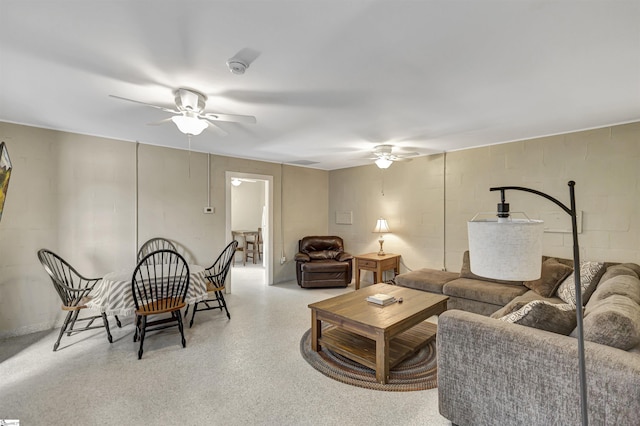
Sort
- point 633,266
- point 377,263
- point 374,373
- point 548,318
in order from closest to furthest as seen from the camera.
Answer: point 548,318, point 374,373, point 633,266, point 377,263

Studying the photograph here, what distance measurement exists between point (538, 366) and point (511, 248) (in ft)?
2.67

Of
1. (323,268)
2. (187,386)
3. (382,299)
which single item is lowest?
(187,386)

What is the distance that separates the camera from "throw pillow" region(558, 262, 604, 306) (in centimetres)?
287

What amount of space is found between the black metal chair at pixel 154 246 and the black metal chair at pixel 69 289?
61cm

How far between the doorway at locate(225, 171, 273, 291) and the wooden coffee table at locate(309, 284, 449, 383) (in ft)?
9.04

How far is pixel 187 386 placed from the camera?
7.62ft

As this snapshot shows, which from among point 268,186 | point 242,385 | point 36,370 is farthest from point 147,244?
point 242,385

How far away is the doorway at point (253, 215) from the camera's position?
5594 mm

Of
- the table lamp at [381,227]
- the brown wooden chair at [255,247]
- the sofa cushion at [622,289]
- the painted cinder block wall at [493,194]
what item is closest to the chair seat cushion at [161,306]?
the table lamp at [381,227]

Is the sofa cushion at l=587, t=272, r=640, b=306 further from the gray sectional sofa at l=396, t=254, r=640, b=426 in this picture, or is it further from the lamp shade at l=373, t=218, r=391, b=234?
the lamp shade at l=373, t=218, r=391, b=234

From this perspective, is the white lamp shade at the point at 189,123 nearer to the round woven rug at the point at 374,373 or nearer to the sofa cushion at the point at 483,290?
the round woven rug at the point at 374,373

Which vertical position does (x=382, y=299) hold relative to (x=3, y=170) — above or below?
below

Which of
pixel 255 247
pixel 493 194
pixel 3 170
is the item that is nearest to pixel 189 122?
pixel 3 170

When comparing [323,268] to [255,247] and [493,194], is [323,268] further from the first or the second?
[255,247]
